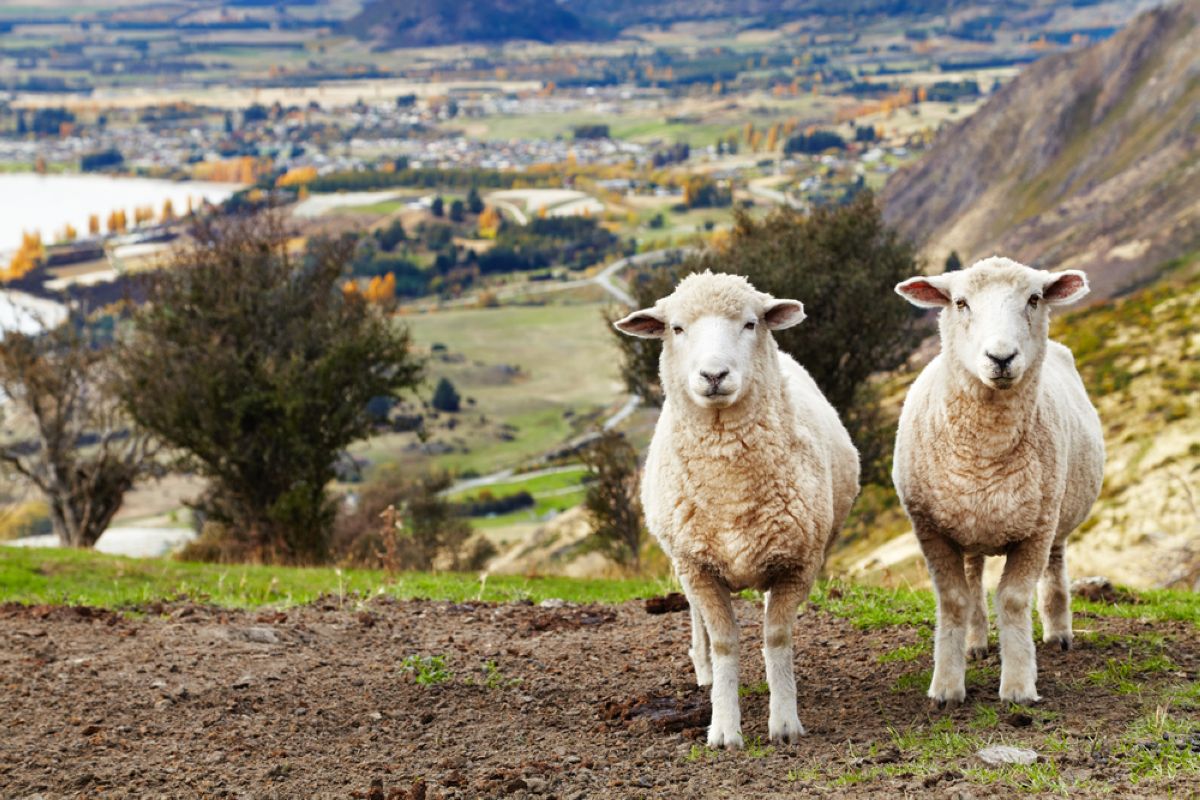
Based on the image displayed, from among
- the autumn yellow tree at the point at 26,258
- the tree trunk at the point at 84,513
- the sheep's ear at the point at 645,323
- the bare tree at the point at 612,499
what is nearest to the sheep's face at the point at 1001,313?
the sheep's ear at the point at 645,323

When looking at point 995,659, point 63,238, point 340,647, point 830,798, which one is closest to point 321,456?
point 340,647

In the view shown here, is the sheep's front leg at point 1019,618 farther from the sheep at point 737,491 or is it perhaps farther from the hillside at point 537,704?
the sheep at point 737,491

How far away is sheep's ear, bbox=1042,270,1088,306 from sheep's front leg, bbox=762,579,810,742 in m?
2.74

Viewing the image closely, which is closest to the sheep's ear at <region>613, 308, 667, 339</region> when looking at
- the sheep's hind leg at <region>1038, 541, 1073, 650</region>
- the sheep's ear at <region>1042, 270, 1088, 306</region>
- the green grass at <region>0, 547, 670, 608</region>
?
the sheep's ear at <region>1042, 270, 1088, 306</region>

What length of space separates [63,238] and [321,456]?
16634 cm

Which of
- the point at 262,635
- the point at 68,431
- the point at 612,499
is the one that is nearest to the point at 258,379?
the point at 68,431

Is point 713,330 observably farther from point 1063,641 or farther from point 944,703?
point 1063,641

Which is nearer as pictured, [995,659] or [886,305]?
[995,659]

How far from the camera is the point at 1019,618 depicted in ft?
30.2

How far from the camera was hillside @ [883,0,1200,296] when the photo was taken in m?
80.4

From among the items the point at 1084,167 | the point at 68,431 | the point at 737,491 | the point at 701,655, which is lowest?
the point at 68,431

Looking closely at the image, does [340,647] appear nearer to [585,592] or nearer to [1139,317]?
[585,592]

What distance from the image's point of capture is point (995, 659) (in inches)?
411

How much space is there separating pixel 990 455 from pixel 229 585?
→ 35.6 ft
